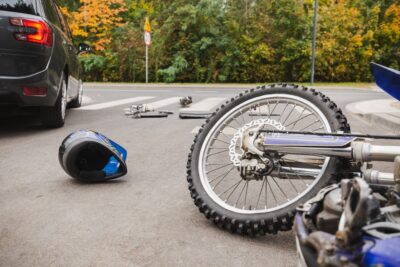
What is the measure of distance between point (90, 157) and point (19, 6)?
111 inches

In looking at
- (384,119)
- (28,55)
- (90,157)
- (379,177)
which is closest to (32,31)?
(28,55)

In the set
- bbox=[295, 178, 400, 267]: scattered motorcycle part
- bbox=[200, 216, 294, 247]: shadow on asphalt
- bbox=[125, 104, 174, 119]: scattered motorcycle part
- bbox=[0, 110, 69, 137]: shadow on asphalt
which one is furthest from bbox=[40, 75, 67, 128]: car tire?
bbox=[295, 178, 400, 267]: scattered motorcycle part

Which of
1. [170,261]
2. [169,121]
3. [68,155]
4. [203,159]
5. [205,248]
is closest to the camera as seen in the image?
[170,261]

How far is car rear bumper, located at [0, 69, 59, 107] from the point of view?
5.35 metres

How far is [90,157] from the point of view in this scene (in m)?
3.59

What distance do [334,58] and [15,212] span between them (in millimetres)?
23139

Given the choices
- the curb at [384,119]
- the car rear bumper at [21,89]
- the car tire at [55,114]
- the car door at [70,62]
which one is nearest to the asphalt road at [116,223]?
the car rear bumper at [21,89]

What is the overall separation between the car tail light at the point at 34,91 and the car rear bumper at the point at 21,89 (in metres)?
0.03

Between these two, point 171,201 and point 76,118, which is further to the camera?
point 76,118

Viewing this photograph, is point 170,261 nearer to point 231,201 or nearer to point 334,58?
point 231,201

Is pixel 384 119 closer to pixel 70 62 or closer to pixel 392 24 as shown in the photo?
pixel 70 62

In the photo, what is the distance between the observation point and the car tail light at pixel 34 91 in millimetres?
5488

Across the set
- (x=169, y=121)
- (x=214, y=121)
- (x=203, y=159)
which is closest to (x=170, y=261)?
(x=203, y=159)

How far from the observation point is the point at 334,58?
2417cm
